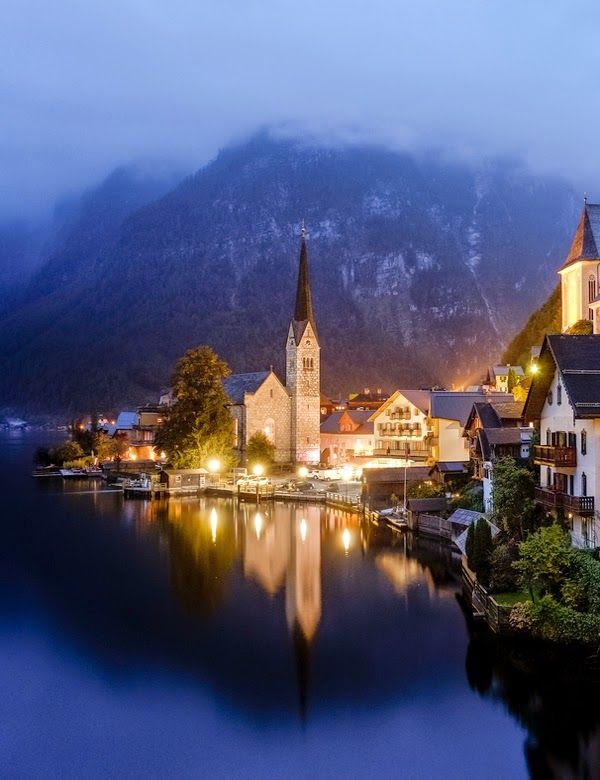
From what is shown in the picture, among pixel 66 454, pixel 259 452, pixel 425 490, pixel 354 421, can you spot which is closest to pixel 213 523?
pixel 425 490

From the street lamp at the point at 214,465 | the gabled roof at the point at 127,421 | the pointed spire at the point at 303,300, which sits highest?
the pointed spire at the point at 303,300

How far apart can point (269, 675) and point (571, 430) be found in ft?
50.0

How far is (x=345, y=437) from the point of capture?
88.0 metres

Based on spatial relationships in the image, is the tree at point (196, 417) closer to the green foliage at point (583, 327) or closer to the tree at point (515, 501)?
the green foliage at point (583, 327)

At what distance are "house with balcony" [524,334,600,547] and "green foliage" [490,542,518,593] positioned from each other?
2.57m

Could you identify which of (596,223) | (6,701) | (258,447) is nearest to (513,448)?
(6,701)

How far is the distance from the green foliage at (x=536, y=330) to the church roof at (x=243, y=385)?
3138 centimetres

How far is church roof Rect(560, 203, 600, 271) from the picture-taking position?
2667 inches

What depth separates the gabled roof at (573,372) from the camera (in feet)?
91.0

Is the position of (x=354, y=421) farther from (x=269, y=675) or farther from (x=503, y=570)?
(x=269, y=675)

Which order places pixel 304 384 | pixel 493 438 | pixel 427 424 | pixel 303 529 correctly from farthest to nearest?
pixel 304 384 → pixel 427 424 → pixel 303 529 → pixel 493 438

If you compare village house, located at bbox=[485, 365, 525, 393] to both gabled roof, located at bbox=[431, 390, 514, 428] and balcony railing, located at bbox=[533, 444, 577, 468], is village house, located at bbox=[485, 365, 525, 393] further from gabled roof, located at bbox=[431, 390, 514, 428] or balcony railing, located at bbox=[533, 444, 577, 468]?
balcony railing, located at bbox=[533, 444, 577, 468]

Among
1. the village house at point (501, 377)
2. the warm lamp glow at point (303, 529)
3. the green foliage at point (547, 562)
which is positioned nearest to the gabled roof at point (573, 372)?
the green foliage at point (547, 562)

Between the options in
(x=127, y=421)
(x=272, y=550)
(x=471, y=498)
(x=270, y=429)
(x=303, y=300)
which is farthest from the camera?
(x=127, y=421)
